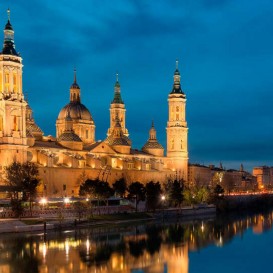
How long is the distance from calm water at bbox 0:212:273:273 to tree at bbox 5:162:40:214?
8.95m

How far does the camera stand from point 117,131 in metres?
98.4

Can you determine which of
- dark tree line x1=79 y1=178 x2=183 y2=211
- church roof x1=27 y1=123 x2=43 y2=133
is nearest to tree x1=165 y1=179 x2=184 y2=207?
dark tree line x1=79 y1=178 x2=183 y2=211

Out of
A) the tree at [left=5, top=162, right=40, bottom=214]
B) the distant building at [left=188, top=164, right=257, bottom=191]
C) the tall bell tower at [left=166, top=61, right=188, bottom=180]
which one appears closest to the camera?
the tree at [left=5, top=162, right=40, bottom=214]

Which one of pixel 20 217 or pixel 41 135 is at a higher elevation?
pixel 41 135

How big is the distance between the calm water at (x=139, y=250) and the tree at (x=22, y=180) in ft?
29.4

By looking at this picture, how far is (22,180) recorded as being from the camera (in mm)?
62594

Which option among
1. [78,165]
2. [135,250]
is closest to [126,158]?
[78,165]

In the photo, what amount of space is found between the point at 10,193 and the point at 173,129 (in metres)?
48.2

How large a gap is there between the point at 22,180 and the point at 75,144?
25066 millimetres

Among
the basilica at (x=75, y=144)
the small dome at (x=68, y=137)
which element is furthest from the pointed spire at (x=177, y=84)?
A: the small dome at (x=68, y=137)

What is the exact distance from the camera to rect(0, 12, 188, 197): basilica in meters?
69.2

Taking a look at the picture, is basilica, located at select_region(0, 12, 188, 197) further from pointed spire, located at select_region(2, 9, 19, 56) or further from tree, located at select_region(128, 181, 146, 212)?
tree, located at select_region(128, 181, 146, 212)

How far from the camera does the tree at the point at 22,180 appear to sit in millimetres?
61156

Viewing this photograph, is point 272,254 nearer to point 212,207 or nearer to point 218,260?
point 218,260
